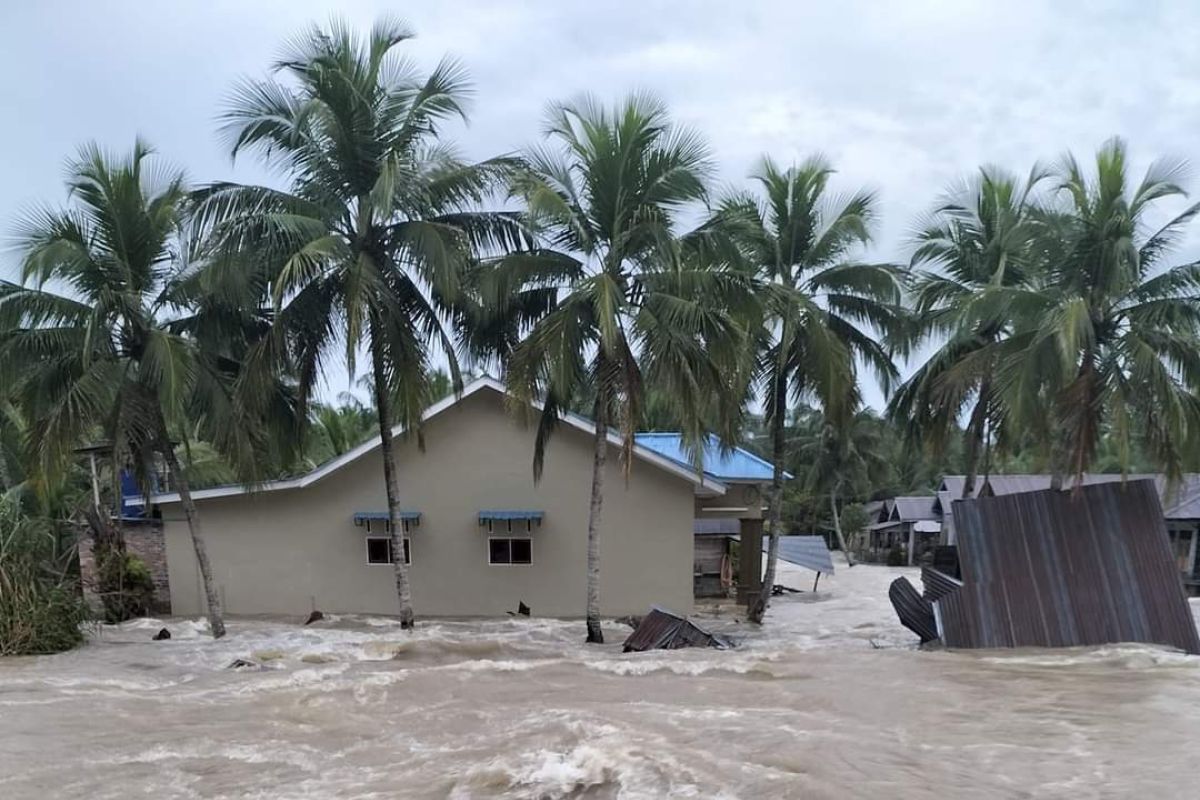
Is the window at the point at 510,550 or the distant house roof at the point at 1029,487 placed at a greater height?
the distant house roof at the point at 1029,487

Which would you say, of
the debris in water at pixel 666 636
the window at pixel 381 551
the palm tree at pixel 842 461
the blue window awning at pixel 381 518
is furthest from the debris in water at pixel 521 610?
the palm tree at pixel 842 461

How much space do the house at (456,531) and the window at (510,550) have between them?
28 millimetres

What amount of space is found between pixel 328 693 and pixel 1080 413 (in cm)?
1108

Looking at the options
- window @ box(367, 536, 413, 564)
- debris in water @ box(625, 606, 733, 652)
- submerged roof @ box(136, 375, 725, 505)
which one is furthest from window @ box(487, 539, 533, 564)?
debris in water @ box(625, 606, 733, 652)

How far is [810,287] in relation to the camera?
698 inches

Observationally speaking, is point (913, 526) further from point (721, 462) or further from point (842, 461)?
point (721, 462)

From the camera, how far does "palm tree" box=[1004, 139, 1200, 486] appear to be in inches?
508

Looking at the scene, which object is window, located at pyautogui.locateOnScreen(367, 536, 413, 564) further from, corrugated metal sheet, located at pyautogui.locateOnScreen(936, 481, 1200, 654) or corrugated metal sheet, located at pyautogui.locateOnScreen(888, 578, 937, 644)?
corrugated metal sheet, located at pyautogui.locateOnScreen(936, 481, 1200, 654)

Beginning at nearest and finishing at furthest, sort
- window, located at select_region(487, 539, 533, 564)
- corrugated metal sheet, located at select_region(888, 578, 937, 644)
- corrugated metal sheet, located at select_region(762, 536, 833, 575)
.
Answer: corrugated metal sheet, located at select_region(888, 578, 937, 644), window, located at select_region(487, 539, 533, 564), corrugated metal sheet, located at select_region(762, 536, 833, 575)

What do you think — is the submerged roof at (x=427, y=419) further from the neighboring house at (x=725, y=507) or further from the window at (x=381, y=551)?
the window at (x=381, y=551)

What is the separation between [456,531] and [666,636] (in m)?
5.94

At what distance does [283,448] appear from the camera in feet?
54.1

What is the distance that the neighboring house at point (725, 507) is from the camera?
20172mm

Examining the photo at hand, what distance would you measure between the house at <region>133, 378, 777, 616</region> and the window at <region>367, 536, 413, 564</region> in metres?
0.03
